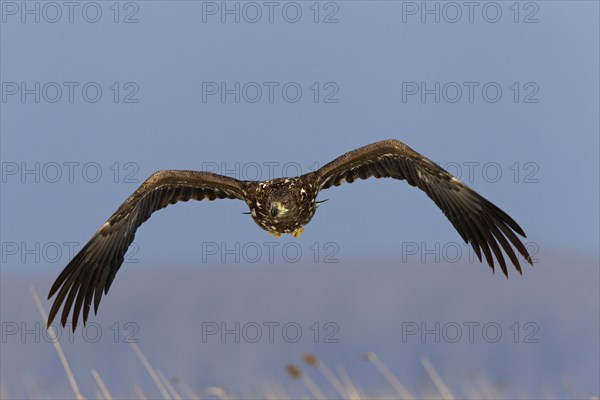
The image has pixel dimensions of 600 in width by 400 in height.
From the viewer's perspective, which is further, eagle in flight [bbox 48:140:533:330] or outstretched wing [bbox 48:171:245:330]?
outstretched wing [bbox 48:171:245:330]

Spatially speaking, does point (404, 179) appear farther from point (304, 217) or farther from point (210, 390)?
point (210, 390)

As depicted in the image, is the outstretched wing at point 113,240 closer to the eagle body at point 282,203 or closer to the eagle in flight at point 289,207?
the eagle in flight at point 289,207

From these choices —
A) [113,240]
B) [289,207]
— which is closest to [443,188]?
[289,207]

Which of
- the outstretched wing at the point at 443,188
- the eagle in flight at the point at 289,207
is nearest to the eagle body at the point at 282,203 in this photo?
the eagle in flight at the point at 289,207

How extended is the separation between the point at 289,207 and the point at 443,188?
5.48ft

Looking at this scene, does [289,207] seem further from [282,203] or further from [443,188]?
[443,188]

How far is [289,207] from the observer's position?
23.5 feet

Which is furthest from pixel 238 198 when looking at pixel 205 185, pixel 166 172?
pixel 166 172

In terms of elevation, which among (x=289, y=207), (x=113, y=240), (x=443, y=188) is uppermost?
(x=443, y=188)

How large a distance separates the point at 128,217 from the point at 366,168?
2685mm

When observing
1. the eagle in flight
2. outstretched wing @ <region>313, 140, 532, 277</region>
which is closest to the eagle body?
the eagle in flight

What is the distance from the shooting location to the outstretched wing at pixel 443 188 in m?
7.08

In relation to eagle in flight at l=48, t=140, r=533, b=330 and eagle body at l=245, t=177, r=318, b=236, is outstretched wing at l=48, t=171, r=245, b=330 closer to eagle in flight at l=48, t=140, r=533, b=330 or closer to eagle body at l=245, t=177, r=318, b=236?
eagle in flight at l=48, t=140, r=533, b=330

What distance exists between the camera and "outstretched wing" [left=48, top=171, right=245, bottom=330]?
7340 mm
